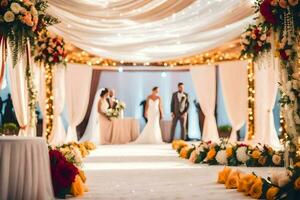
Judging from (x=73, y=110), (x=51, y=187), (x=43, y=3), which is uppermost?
(x=43, y=3)

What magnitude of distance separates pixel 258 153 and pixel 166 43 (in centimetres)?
453

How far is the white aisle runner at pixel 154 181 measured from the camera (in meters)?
4.52

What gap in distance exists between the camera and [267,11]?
17.8 feet

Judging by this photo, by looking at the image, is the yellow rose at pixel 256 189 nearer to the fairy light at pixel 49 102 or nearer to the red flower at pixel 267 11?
the red flower at pixel 267 11

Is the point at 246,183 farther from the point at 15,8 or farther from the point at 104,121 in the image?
the point at 104,121

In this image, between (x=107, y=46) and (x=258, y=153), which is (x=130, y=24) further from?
(x=258, y=153)

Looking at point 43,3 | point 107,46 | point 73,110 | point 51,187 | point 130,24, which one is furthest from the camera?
point 73,110

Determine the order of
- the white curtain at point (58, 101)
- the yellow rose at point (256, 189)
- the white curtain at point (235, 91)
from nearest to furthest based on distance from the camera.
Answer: the yellow rose at point (256, 189)
the white curtain at point (58, 101)
the white curtain at point (235, 91)

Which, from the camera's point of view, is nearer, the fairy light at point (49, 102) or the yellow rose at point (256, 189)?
the yellow rose at point (256, 189)

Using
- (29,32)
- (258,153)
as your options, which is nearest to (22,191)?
(29,32)

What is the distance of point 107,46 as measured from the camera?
10.9m

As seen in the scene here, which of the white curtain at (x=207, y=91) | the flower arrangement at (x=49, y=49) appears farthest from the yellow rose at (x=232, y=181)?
the white curtain at (x=207, y=91)

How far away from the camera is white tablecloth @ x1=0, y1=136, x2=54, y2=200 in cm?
389

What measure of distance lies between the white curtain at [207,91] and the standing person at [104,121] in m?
2.52
